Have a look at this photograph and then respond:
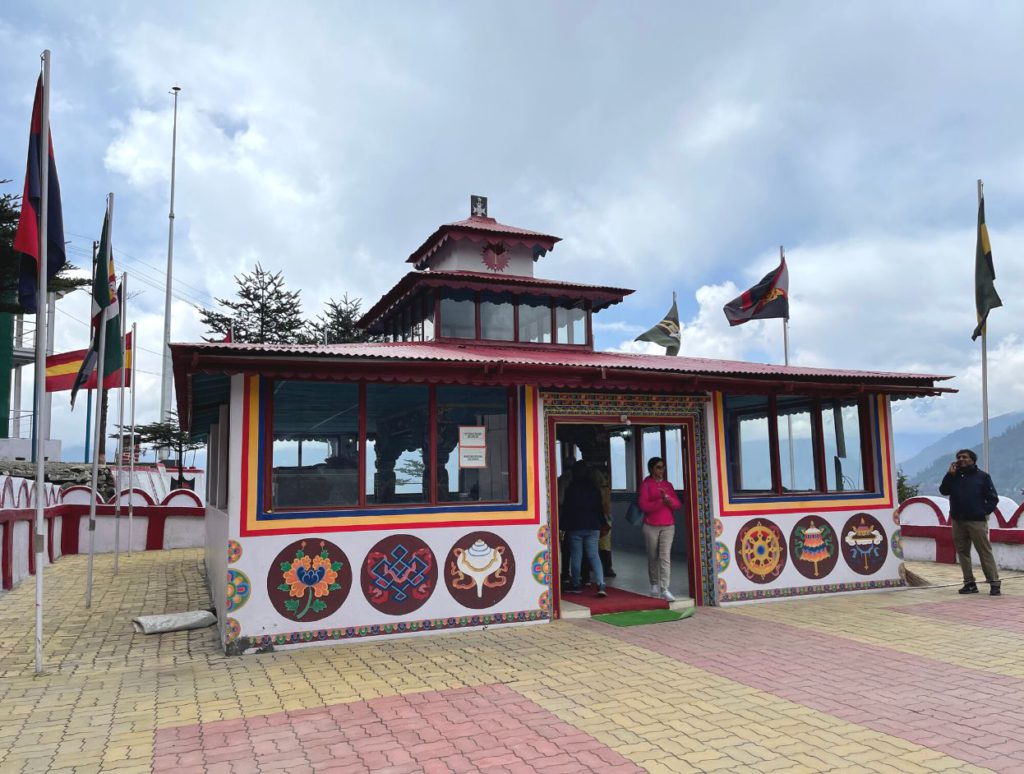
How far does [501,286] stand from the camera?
40.0 feet

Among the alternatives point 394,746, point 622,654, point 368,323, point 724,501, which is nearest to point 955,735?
point 622,654

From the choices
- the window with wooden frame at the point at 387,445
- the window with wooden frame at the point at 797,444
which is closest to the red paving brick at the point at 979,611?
the window with wooden frame at the point at 797,444

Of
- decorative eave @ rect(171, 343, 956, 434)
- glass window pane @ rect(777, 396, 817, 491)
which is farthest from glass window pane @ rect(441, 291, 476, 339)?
glass window pane @ rect(777, 396, 817, 491)

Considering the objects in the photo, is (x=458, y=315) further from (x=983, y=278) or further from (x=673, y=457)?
(x=983, y=278)

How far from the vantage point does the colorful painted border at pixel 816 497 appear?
1006 cm

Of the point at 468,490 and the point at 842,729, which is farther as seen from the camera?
the point at 468,490

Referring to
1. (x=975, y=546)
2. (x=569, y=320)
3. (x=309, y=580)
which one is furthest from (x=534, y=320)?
(x=975, y=546)

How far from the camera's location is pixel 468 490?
889 cm

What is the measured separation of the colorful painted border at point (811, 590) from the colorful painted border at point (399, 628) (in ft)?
9.31

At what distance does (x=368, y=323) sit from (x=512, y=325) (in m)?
4.14

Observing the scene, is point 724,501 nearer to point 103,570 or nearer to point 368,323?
point 368,323

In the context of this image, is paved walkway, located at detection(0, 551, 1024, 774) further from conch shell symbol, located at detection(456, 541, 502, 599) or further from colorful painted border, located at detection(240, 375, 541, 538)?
colorful painted border, located at detection(240, 375, 541, 538)

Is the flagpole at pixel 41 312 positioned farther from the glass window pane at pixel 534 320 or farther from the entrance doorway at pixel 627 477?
the glass window pane at pixel 534 320

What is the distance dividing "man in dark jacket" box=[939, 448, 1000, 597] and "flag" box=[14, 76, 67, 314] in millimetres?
11392
